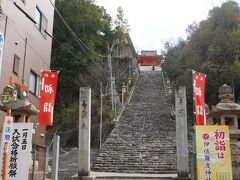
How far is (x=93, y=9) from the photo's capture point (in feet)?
101

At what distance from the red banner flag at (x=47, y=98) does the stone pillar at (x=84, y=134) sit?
1.24 metres

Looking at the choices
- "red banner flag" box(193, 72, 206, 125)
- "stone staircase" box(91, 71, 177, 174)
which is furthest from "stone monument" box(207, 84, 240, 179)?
"stone staircase" box(91, 71, 177, 174)

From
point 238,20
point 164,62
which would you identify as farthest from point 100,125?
point 164,62

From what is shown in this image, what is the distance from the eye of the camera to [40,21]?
817 inches

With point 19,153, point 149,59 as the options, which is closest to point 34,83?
point 19,153

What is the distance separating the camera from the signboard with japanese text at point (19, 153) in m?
9.05

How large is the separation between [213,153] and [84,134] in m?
5.75

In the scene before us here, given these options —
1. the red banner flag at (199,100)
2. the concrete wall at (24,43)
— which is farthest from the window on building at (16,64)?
the red banner flag at (199,100)

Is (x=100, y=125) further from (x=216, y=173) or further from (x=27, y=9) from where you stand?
(x=216, y=173)

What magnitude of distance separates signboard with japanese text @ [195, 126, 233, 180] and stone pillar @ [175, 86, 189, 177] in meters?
3.70

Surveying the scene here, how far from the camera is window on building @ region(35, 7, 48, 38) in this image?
20219 mm

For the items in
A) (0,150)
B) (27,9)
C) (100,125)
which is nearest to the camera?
(0,150)

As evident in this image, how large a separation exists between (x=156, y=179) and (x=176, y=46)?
23577mm

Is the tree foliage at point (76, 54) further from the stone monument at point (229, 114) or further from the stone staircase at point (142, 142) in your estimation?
the stone monument at point (229, 114)
